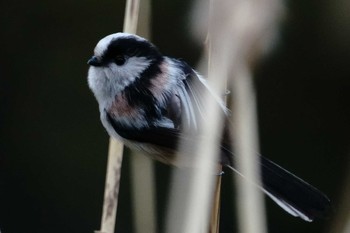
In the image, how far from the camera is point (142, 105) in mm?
1455

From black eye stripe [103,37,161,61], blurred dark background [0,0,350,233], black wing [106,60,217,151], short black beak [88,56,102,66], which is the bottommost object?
blurred dark background [0,0,350,233]

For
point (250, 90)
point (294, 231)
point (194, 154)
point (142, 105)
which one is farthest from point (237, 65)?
point (294, 231)

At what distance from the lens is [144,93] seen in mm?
1453

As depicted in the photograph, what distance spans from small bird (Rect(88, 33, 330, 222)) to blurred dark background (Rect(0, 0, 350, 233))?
134 cm

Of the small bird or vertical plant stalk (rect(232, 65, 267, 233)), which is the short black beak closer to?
the small bird

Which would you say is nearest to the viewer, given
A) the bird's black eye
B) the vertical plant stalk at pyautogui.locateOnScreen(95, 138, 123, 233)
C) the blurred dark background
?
the vertical plant stalk at pyautogui.locateOnScreen(95, 138, 123, 233)

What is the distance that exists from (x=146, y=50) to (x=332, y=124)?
154 centimetres

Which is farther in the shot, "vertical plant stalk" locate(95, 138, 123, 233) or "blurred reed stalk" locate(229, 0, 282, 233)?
"vertical plant stalk" locate(95, 138, 123, 233)

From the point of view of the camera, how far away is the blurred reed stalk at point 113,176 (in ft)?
4.47

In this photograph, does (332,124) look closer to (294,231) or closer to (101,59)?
(294,231)

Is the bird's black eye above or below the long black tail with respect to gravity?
above

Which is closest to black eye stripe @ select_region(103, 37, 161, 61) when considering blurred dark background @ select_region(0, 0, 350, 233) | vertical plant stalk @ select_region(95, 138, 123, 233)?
vertical plant stalk @ select_region(95, 138, 123, 233)

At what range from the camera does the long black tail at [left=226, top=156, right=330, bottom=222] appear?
123 centimetres

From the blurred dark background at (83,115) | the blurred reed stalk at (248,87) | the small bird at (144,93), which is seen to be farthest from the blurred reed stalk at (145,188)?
the blurred dark background at (83,115)
